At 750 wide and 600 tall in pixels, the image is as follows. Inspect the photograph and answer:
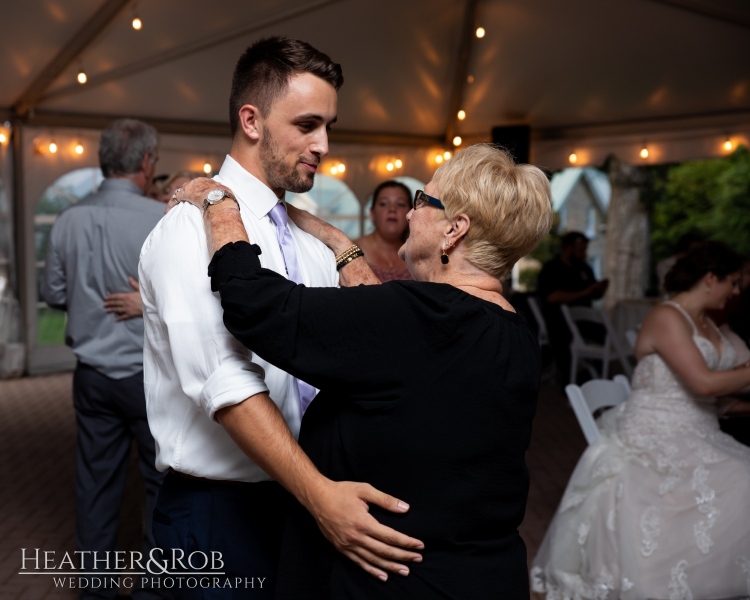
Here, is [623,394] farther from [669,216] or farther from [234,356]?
[669,216]

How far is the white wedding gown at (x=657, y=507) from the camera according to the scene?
3.32m

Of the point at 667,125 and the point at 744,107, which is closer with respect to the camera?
the point at 744,107

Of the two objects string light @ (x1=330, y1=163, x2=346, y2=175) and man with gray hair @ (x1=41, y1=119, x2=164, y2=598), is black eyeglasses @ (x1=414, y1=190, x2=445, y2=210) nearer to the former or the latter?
man with gray hair @ (x1=41, y1=119, x2=164, y2=598)

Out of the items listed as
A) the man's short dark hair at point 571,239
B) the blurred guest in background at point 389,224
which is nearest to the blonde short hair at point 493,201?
the blurred guest in background at point 389,224

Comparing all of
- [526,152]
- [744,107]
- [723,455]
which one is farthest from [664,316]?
[526,152]

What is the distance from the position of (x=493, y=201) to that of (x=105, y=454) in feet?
7.86

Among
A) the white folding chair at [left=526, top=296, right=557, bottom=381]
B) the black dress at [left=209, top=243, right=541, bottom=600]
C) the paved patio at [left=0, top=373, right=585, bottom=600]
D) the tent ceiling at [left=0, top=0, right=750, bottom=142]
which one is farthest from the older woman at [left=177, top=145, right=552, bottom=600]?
the white folding chair at [left=526, top=296, right=557, bottom=381]

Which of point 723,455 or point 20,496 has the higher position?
point 723,455

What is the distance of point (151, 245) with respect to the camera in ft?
5.31

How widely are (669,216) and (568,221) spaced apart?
5.61m

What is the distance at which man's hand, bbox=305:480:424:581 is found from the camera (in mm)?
1374

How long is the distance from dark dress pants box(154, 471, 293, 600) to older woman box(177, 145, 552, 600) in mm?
186

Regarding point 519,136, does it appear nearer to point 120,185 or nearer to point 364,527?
point 120,185

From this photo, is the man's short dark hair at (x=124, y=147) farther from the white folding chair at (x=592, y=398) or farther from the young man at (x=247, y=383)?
the white folding chair at (x=592, y=398)
